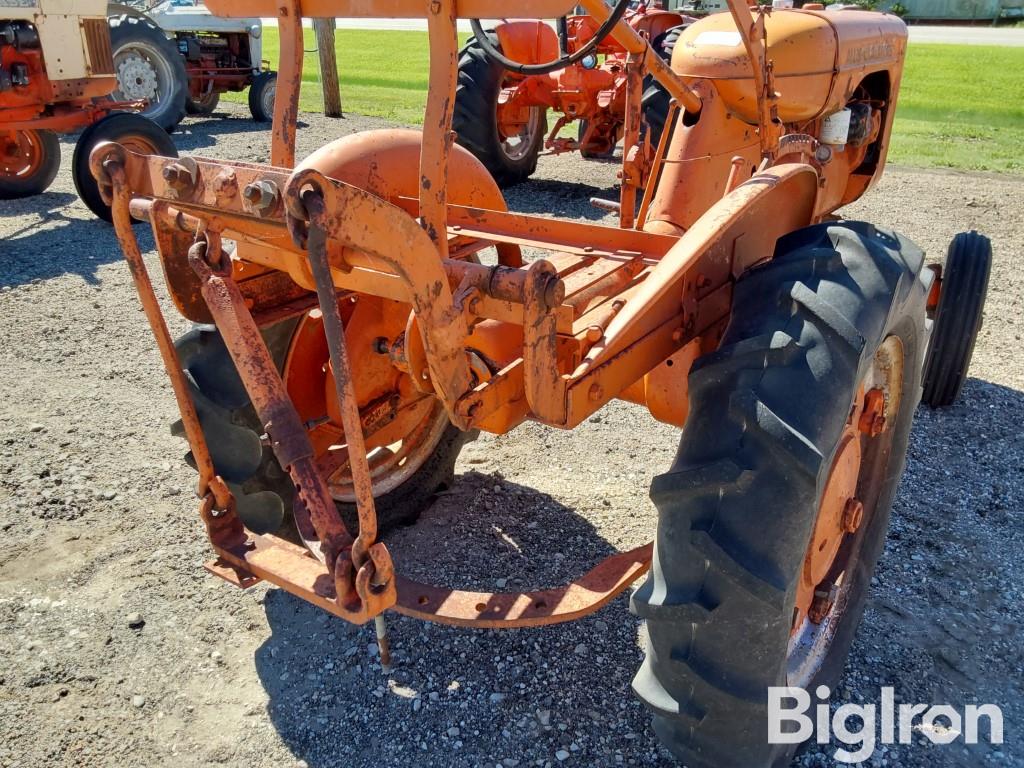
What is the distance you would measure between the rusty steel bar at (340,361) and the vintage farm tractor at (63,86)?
20.5 feet

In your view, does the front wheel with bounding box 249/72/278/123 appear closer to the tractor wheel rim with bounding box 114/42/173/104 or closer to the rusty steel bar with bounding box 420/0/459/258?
the tractor wheel rim with bounding box 114/42/173/104

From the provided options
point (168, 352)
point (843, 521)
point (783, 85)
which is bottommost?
point (843, 521)

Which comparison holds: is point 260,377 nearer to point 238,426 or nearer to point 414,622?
point 238,426

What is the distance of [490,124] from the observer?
823 cm

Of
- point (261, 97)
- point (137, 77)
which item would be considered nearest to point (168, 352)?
point (137, 77)

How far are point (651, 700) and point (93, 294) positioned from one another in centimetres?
517

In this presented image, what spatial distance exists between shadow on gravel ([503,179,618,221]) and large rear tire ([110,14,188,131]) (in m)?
5.01

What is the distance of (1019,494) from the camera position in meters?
3.37

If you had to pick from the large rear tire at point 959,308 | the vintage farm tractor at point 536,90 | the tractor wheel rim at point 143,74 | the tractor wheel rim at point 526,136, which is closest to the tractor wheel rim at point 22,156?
the tractor wheel rim at point 143,74

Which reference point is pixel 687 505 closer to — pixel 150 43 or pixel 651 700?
pixel 651 700

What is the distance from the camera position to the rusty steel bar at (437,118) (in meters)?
1.76

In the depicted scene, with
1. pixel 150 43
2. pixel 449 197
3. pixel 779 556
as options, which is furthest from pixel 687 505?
pixel 150 43

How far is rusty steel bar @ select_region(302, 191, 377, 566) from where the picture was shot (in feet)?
4.92

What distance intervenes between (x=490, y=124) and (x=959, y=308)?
5376 mm
